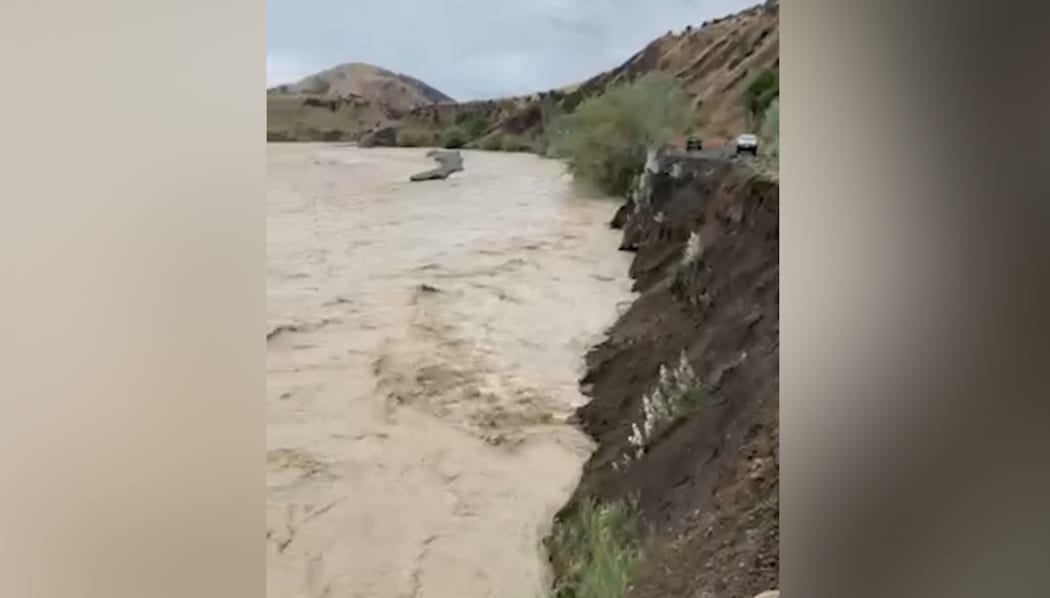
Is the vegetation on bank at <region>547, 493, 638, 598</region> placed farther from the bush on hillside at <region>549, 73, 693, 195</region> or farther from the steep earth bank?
the bush on hillside at <region>549, 73, 693, 195</region>

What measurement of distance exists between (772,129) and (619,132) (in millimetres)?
233

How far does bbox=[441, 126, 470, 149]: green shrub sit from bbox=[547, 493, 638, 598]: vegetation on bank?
0.59 metres

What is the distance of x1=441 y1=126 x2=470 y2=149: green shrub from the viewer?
1.57 meters

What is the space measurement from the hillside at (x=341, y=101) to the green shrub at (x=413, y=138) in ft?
0.10

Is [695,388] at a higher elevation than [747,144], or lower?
lower

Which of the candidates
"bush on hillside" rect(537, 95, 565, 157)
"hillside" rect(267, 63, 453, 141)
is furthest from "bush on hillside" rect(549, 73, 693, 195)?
"hillside" rect(267, 63, 453, 141)

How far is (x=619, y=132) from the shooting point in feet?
5.16

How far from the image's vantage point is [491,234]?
1562 millimetres

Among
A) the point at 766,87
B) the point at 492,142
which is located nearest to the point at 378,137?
the point at 492,142

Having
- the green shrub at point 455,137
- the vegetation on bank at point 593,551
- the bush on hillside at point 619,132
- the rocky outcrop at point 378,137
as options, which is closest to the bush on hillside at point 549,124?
the bush on hillside at point 619,132

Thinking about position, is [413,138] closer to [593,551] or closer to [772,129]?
[772,129]
